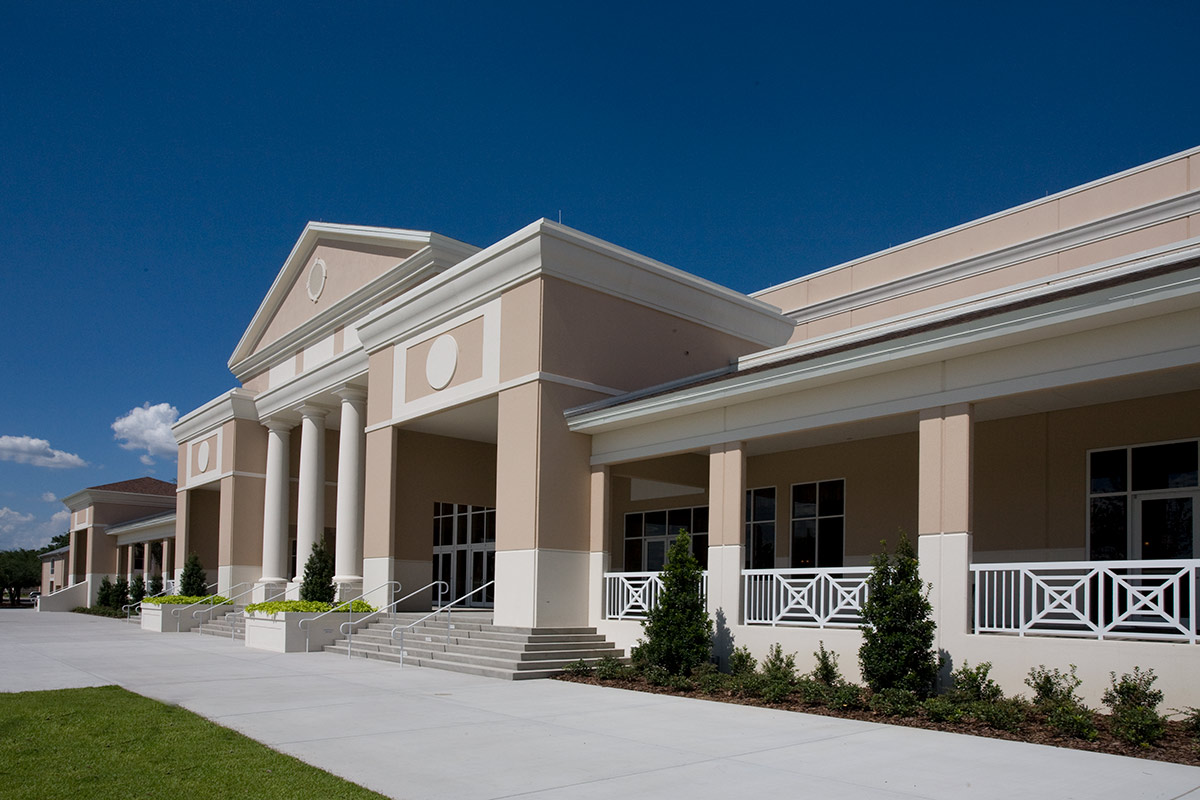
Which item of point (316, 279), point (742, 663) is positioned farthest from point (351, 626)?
point (316, 279)

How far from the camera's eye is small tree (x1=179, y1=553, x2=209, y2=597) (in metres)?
34.2

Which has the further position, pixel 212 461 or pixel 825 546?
pixel 212 461

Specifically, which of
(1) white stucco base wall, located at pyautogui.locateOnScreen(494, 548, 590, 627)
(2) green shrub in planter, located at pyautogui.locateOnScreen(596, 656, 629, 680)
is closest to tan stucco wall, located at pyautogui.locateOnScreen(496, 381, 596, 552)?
(1) white stucco base wall, located at pyautogui.locateOnScreen(494, 548, 590, 627)

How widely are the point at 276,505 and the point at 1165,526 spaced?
25.9 m

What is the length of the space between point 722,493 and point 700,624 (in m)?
2.32

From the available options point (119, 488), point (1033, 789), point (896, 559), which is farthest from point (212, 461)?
point (1033, 789)

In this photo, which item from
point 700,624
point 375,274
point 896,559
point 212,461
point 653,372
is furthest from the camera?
point 212,461

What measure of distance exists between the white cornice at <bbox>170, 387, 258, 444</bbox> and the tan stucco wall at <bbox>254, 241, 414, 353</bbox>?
2260 millimetres

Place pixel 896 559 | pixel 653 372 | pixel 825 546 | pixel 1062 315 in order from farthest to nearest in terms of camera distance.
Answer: pixel 653 372 → pixel 825 546 → pixel 896 559 → pixel 1062 315

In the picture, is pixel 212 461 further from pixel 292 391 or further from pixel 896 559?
pixel 896 559

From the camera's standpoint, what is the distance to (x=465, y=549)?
29.8 meters

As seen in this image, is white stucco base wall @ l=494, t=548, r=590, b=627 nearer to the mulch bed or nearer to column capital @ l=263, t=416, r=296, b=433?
the mulch bed

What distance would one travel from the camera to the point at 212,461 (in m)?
35.8

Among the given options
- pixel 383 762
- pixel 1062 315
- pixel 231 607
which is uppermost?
pixel 1062 315
